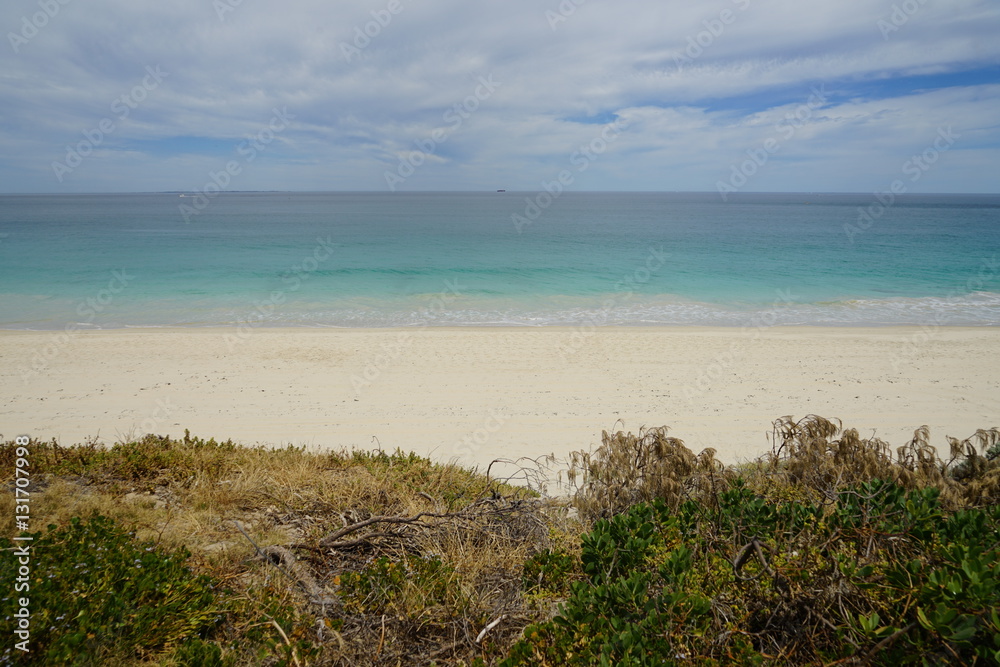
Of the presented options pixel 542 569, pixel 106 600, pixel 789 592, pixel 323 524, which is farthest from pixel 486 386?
pixel 789 592

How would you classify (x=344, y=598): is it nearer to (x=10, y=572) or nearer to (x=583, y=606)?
(x=583, y=606)

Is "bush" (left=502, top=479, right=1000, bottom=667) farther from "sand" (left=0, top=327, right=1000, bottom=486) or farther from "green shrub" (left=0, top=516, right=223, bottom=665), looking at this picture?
"sand" (left=0, top=327, right=1000, bottom=486)

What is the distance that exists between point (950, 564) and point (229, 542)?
14.5 ft

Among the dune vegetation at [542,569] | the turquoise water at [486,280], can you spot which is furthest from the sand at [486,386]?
the turquoise water at [486,280]

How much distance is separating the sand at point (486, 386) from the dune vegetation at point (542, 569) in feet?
11.4

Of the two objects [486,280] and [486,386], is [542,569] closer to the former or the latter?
[486,386]

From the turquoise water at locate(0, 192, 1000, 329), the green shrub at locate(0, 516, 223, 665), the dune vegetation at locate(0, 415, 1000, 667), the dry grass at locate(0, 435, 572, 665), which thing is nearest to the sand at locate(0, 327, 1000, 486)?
the dry grass at locate(0, 435, 572, 665)

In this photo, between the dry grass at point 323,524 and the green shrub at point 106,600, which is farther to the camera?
the dry grass at point 323,524

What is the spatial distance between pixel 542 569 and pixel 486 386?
26.7 ft

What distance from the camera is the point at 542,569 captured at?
327cm

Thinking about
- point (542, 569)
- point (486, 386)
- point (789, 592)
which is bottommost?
point (542, 569)

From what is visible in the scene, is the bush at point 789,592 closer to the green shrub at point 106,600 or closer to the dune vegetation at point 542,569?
the dune vegetation at point 542,569

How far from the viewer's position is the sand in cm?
887

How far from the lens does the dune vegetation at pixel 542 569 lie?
7.51ft
